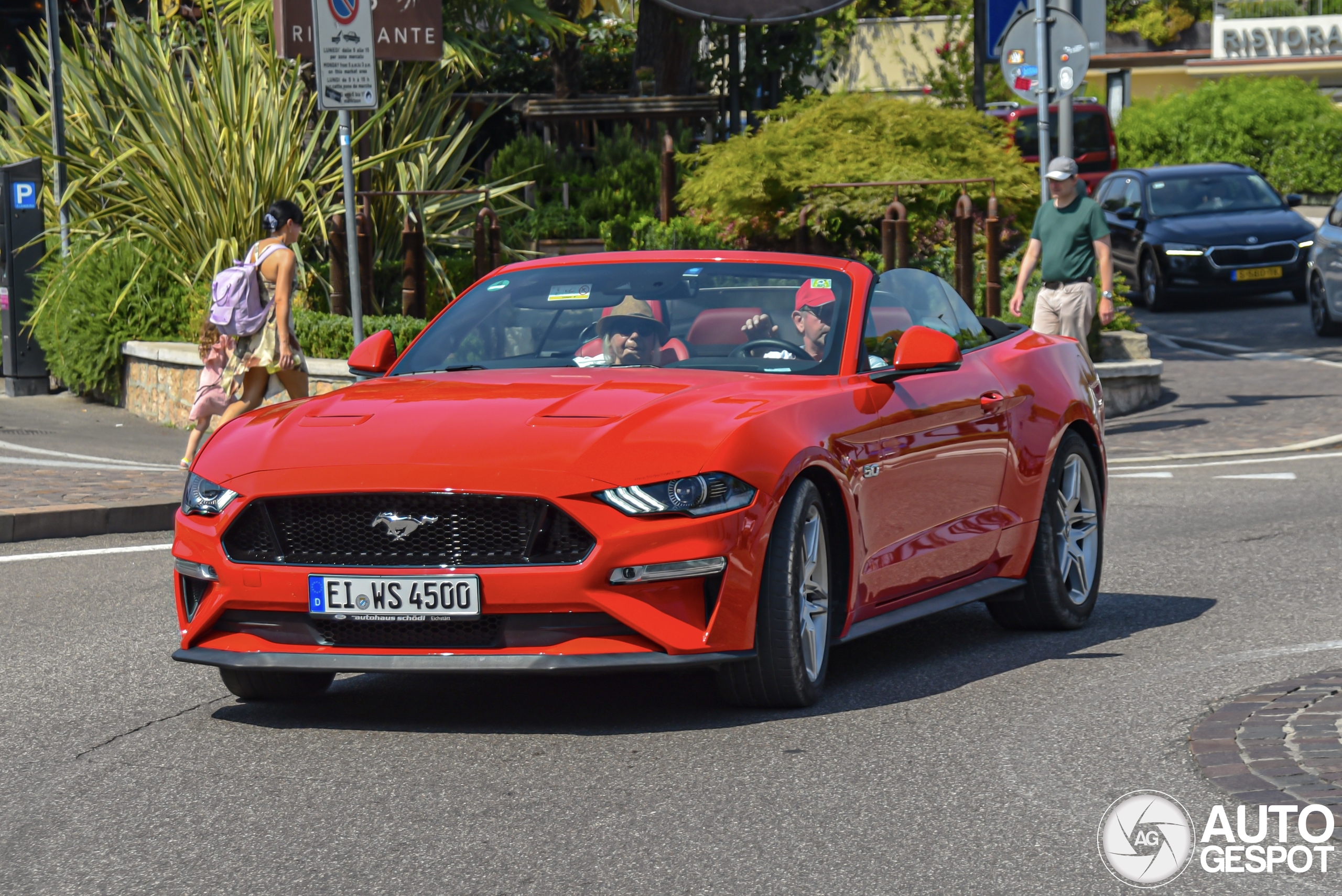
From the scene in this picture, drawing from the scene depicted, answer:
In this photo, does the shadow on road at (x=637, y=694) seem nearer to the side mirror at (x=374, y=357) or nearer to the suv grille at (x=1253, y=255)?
the side mirror at (x=374, y=357)

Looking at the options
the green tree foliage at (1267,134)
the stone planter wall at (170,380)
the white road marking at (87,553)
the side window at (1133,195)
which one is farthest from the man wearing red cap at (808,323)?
the green tree foliage at (1267,134)

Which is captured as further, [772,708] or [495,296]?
[495,296]

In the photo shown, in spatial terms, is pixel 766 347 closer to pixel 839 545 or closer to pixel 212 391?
pixel 839 545

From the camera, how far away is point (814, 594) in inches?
249

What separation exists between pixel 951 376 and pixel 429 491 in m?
2.32

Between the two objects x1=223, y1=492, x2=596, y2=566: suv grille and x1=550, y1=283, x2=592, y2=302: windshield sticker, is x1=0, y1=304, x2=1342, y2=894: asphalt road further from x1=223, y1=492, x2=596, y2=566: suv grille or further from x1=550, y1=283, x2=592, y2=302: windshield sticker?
x1=550, y1=283, x2=592, y2=302: windshield sticker

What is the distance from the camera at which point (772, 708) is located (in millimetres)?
6234

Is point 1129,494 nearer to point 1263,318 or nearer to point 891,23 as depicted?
point 1263,318

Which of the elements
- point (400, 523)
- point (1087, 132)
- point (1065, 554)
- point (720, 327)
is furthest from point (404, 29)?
point (1087, 132)

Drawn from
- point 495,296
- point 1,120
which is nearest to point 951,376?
point 495,296

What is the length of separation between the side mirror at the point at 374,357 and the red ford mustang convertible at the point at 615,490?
0.04ft

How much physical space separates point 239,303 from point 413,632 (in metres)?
7.15

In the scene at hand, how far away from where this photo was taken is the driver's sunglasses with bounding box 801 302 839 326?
703 centimetres

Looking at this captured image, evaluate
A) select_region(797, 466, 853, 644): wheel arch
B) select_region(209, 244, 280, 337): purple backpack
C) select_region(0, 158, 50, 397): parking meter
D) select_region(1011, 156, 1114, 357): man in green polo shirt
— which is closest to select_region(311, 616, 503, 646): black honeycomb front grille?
select_region(797, 466, 853, 644): wheel arch
